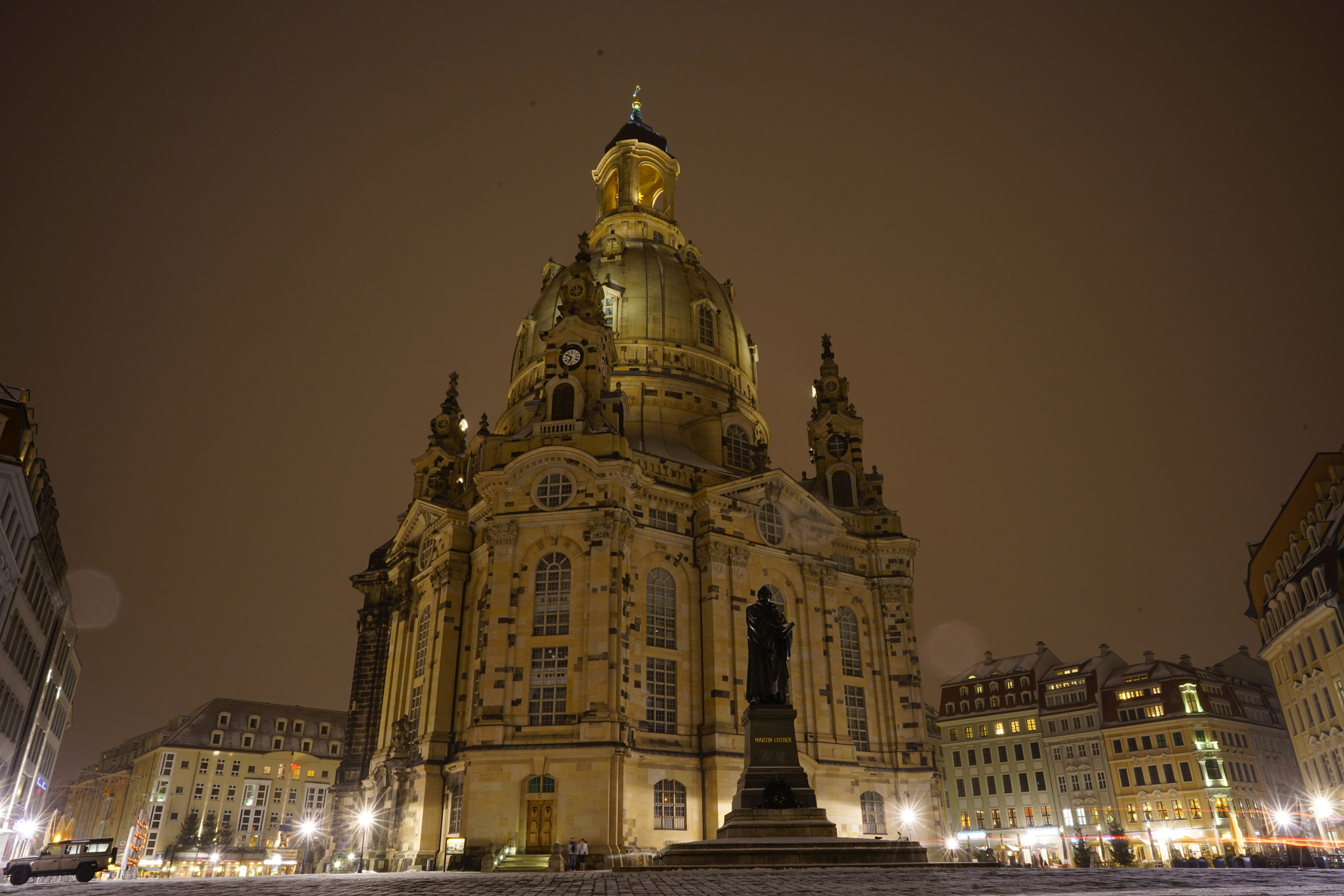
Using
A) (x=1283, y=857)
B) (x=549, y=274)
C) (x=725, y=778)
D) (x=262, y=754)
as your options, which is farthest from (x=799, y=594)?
(x=262, y=754)

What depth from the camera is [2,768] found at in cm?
4603

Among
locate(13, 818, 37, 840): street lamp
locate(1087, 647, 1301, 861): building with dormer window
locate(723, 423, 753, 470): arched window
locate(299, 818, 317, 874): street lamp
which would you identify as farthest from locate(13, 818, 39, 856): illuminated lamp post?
locate(1087, 647, 1301, 861): building with dormer window

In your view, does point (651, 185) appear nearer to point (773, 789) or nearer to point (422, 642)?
point (422, 642)

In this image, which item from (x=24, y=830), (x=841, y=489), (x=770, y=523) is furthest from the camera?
→ (x=841, y=489)

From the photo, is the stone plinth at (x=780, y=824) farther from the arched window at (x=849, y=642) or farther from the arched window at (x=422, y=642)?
the arched window at (x=422, y=642)

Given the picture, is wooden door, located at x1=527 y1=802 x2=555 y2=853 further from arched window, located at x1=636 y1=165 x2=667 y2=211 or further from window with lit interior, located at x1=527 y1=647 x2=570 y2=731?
arched window, located at x1=636 y1=165 x2=667 y2=211

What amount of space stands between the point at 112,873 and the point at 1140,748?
77.1 m

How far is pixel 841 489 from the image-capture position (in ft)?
205

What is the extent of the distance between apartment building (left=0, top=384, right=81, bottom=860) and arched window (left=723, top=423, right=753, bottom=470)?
1459 inches

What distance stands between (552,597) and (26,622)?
88.3 feet

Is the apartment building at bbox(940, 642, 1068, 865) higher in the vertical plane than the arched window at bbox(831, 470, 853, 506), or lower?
lower

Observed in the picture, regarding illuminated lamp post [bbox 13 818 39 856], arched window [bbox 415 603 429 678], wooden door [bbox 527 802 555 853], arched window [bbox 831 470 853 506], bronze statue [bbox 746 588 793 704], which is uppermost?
arched window [bbox 831 470 853 506]

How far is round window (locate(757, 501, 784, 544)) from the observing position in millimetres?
54469

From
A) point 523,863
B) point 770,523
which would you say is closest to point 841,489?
point 770,523
